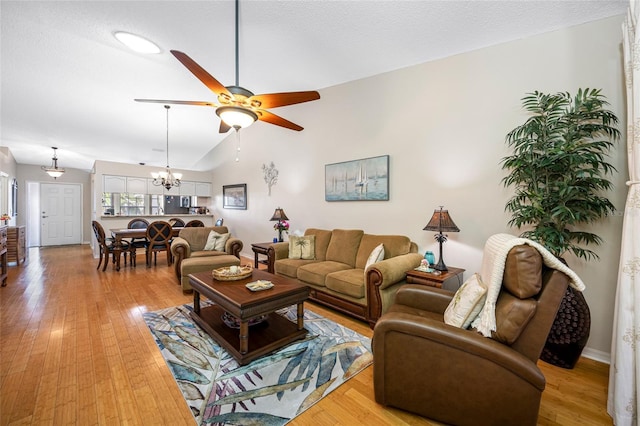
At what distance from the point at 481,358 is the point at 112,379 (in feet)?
8.13

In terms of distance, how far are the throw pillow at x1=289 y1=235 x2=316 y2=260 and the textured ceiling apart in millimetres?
2387

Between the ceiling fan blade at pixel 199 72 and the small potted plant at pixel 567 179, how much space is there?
2.63 metres

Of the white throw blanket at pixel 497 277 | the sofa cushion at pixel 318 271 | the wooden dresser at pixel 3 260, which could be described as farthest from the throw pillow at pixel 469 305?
the wooden dresser at pixel 3 260

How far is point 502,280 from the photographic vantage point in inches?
59.2

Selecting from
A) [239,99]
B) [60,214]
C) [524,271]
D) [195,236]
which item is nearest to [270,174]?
[195,236]

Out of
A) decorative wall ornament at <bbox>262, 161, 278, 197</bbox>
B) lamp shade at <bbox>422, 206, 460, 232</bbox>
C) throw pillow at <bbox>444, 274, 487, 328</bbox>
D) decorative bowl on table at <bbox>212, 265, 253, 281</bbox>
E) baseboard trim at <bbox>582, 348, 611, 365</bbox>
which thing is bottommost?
baseboard trim at <bbox>582, 348, 611, 365</bbox>

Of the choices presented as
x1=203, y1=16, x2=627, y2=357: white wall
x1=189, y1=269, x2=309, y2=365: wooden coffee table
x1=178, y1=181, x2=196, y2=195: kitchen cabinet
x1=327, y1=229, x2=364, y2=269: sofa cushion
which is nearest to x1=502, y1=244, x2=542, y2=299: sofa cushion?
x1=203, y1=16, x2=627, y2=357: white wall

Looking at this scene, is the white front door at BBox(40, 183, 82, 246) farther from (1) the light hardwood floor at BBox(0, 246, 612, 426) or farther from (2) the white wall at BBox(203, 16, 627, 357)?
(2) the white wall at BBox(203, 16, 627, 357)

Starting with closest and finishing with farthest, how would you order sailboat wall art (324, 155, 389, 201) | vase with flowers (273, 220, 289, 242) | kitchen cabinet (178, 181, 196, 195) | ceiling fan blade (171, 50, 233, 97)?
1. ceiling fan blade (171, 50, 233, 97)
2. sailboat wall art (324, 155, 389, 201)
3. vase with flowers (273, 220, 289, 242)
4. kitchen cabinet (178, 181, 196, 195)

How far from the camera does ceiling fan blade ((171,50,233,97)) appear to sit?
6.26 ft

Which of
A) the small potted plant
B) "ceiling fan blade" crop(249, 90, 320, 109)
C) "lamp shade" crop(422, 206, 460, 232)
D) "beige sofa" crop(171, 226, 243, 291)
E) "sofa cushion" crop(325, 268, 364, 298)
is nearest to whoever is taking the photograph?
the small potted plant

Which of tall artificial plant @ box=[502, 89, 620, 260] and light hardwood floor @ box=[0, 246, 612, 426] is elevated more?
tall artificial plant @ box=[502, 89, 620, 260]

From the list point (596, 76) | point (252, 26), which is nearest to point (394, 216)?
point (596, 76)

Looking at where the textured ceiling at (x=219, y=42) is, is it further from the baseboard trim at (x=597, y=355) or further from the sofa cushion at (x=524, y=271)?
the baseboard trim at (x=597, y=355)
